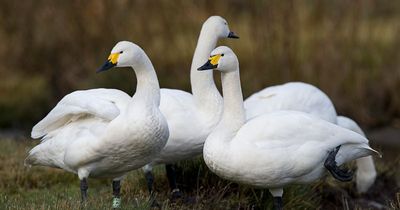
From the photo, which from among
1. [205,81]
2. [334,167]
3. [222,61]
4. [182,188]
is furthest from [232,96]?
[182,188]

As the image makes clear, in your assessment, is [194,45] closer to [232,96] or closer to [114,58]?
[232,96]

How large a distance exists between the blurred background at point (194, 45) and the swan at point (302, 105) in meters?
3.01

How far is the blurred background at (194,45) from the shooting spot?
454 inches

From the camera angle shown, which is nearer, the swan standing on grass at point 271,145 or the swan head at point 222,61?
the swan standing on grass at point 271,145

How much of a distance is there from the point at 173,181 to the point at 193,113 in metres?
0.62

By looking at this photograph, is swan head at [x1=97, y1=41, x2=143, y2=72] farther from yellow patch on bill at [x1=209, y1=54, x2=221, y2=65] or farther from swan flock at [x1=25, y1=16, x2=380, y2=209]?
yellow patch on bill at [x1=209, y1=54, x2=221, y2=65]

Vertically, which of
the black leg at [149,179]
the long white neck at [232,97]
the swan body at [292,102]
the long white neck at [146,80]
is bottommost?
the black leg at [149,179]

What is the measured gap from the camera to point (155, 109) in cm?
583

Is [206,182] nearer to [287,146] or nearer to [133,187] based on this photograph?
[133,187]

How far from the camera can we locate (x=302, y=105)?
8039 mm

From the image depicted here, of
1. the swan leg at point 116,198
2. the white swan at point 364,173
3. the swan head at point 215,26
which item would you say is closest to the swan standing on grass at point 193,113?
the swan head at point 215,26

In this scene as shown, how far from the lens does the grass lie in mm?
6602

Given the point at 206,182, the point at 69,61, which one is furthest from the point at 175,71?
the point at 206,182

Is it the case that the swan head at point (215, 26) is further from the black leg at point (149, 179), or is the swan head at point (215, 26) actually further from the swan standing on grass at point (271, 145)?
the black leg at point (149, 179)
